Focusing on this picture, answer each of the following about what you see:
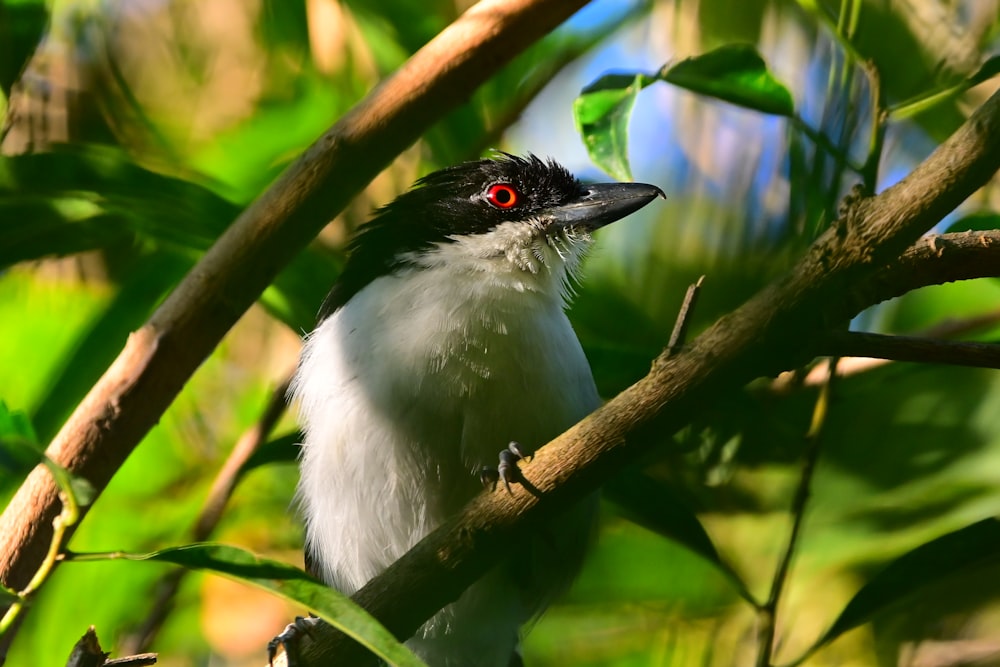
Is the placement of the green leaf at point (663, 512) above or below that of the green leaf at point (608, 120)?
below

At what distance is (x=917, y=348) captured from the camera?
5.79 ft

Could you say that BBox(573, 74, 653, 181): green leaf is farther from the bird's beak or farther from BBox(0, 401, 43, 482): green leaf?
BBox(0, 401, 43, 482): green leaf

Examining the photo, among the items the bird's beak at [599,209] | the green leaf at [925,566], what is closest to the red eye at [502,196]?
the bird's beak at [599,209]

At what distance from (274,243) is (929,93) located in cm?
134

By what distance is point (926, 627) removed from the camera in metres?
3.16

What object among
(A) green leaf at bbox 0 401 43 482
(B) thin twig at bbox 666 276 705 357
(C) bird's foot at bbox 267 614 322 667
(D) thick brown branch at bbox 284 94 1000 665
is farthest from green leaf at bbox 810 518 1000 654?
(A) green leaf at bbox 0 401 43 482

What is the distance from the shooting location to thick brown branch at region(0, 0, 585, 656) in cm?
212

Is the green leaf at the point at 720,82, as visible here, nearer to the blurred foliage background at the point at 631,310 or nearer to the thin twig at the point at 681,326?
the blurred foliage background at the point at 631,310

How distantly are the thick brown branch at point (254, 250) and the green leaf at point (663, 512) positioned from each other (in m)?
0.86

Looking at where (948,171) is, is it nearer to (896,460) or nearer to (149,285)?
(896,460)

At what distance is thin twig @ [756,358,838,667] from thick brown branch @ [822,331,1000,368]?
0.64 m

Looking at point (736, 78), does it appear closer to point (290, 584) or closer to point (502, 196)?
point (502, 196)

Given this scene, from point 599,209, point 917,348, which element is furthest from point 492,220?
point 917,348

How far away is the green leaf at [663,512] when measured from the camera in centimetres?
249
